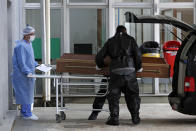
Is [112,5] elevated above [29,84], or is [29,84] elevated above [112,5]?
[112,5]

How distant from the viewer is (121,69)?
850 cm

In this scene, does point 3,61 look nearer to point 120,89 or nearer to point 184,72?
point 120,89

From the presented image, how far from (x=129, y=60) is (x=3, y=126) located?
2498 mm

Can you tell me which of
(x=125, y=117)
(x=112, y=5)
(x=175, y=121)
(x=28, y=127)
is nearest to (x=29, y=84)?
(x=28, y=127)

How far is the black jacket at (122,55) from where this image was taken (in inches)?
336

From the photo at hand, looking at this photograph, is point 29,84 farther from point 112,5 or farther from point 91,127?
point 112,5

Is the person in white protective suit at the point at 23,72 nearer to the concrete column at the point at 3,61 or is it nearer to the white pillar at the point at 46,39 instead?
the concrete column at the point at 3,61

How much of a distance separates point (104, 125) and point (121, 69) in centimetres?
109

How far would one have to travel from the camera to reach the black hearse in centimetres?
825

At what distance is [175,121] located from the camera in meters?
9.27

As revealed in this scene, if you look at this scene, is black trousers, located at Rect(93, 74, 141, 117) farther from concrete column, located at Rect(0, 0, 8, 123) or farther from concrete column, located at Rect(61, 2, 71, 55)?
concrete column, located at Rect(61, 2, 71, 55)

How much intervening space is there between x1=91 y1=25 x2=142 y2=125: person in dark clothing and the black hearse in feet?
1.60

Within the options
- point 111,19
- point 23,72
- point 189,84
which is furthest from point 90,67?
point 111,19

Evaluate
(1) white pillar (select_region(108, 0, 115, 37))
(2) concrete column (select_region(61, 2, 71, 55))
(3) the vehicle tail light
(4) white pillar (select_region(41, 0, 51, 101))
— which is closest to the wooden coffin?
(3) the vehicle tail light
